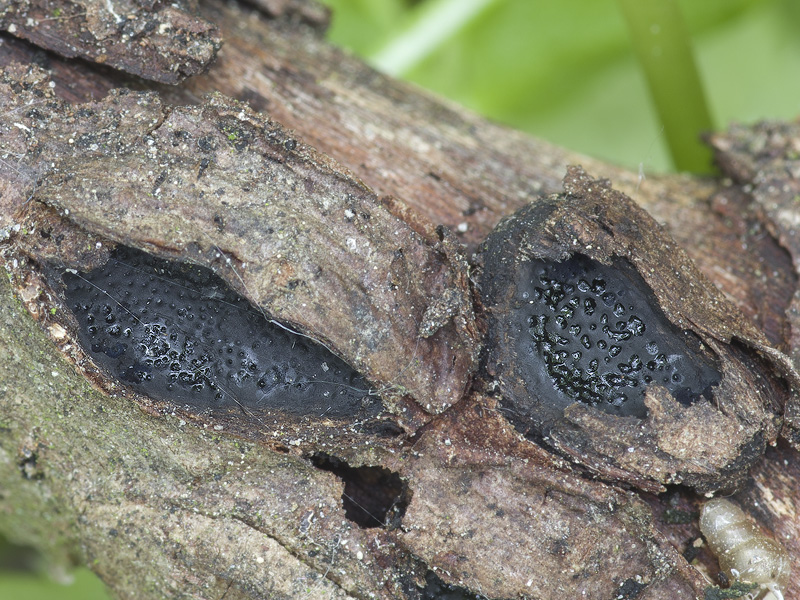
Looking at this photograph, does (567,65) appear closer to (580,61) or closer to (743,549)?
(580,61)

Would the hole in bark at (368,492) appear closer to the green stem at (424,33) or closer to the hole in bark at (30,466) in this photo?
the hole in bark at (30,466)

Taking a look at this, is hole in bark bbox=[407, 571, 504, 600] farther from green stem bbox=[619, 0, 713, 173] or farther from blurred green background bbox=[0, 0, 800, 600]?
blurred green background bbox=[0, 0, 800, 600]

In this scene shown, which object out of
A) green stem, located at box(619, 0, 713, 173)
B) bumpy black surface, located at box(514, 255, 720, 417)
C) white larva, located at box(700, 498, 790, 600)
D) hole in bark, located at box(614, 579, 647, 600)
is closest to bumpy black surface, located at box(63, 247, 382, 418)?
bumpy black surface, located at box(514, 255, 720, 417)

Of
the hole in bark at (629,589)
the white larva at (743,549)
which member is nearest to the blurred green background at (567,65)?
the white larva at (743,549)

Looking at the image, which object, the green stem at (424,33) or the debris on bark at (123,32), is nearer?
the debris on bark at (123,32)

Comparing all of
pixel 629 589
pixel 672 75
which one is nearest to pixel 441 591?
pixel 629 589

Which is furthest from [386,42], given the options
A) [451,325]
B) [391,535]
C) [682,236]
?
[391,535]

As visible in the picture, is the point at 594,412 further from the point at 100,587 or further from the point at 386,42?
the point at 100,587
